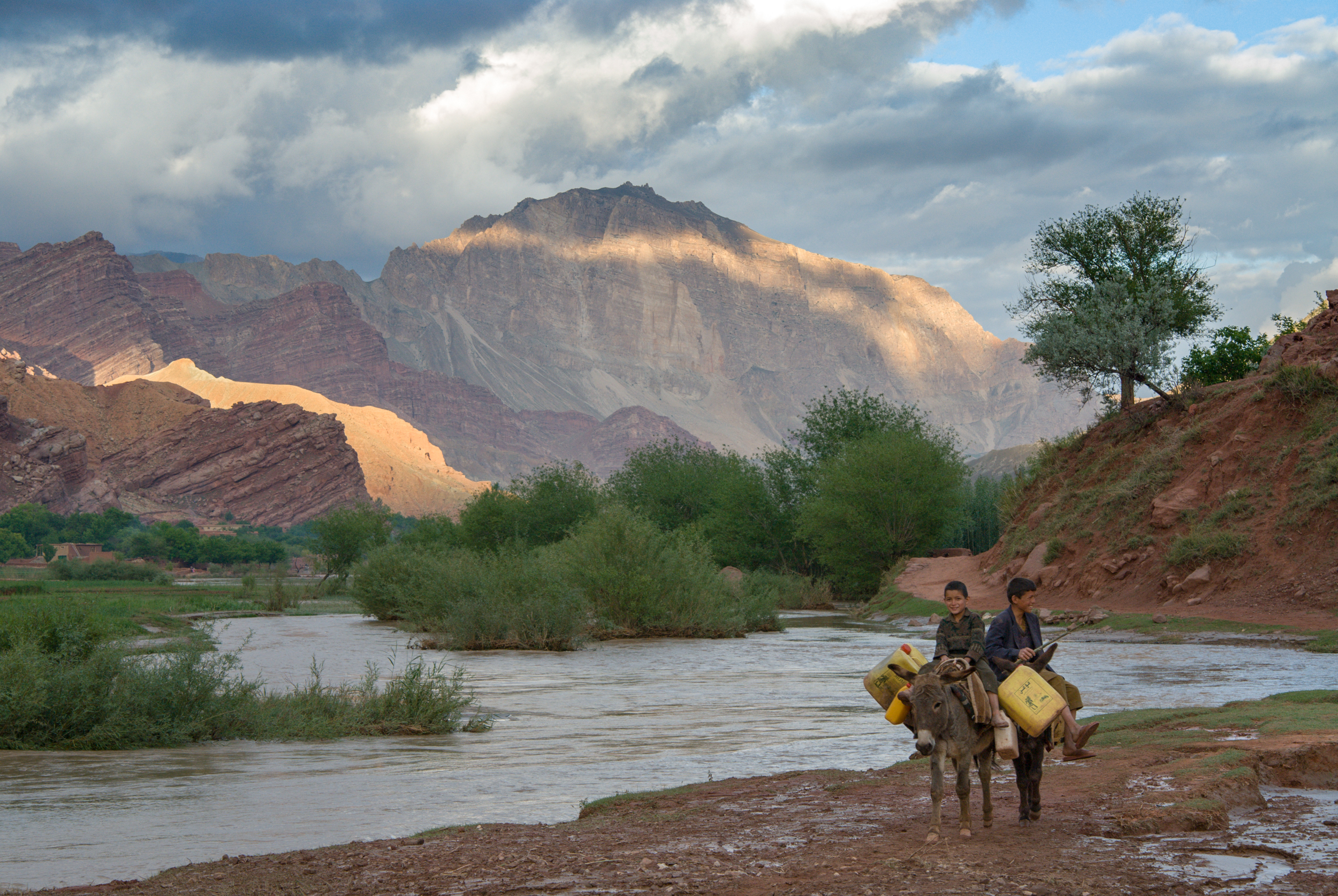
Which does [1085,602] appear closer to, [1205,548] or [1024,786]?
[1205,548]

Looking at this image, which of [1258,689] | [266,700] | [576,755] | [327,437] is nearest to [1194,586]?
[1258,689]

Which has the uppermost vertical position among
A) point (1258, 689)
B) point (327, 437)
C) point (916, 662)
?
point (327, 437)

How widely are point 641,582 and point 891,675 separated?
2647 cm

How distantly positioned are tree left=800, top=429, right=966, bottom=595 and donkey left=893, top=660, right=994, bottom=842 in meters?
46.1

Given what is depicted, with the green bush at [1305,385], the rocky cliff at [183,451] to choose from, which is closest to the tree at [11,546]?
the rocky cliff at [183,451]

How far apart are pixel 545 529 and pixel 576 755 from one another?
46430mm

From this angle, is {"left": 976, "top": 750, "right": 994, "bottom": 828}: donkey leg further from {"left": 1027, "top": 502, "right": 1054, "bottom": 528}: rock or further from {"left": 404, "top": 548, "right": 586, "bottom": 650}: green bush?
{"left": 1027, "top": 502, "right": 1054, "bottom": 528}: rock

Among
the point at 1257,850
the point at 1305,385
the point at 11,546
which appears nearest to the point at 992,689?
the point at 1257,850

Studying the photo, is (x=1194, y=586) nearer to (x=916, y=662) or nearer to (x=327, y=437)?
(x=916, y=662)

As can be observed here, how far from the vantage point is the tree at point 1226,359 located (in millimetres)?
59594

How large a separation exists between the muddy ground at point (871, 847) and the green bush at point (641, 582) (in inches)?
959

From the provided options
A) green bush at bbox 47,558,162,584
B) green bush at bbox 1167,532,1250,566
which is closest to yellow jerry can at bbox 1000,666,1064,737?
green bush at bbox 1167,532,1250,566

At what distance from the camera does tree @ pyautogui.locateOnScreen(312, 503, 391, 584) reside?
66.1m

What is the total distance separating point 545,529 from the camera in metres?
59.2
